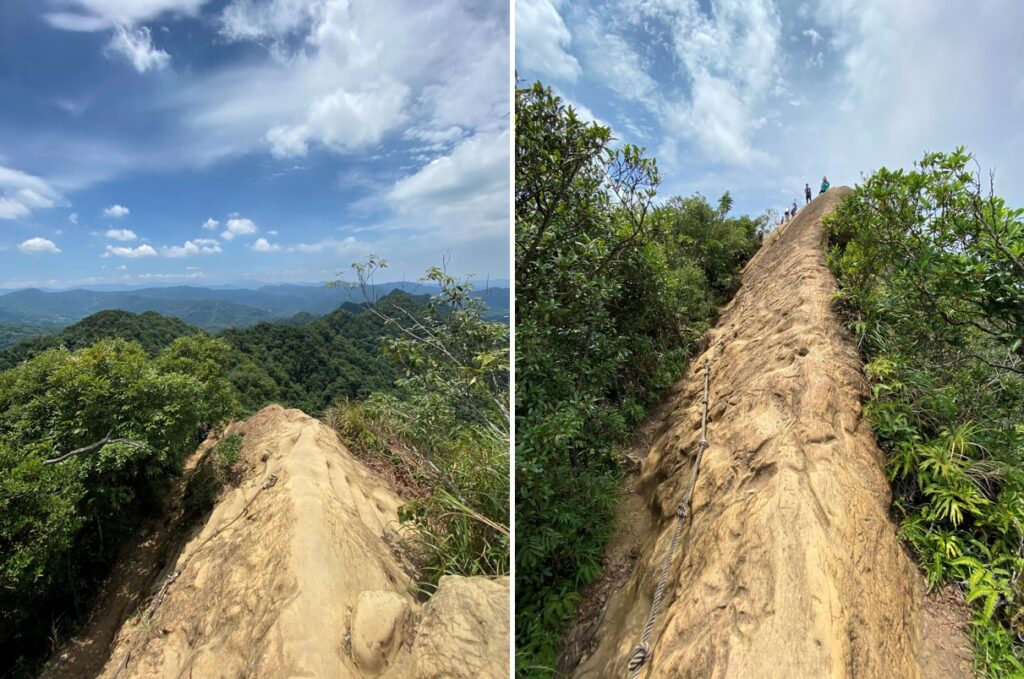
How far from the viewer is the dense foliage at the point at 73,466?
476cm

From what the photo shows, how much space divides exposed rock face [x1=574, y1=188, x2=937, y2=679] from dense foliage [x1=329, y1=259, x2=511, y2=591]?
3.05ft

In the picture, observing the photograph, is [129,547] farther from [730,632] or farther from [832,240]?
[832,240]

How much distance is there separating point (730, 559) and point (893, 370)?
203 cm

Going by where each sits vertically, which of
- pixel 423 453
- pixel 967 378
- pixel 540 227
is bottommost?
pixel 423 453

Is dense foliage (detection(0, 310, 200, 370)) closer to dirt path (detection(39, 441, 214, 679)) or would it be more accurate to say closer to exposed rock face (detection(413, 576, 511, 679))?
dirt path (detection(39, 441, 214, 679))

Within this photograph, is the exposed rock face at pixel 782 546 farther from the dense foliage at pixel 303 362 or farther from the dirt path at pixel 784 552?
the dense foliage at pixel 303 362

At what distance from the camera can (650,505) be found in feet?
13.4

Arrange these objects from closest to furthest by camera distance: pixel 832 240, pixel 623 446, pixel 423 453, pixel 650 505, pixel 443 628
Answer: pixel 443 628
pixel 423 453
pixel 650 505
pixel 623 446
pixel 832 240

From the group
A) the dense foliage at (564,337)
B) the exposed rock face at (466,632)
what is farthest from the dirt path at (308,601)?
the dense foliage at (564,337)

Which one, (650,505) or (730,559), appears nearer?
(730,559)

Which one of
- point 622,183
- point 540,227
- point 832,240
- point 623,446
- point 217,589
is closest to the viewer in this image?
point 540,227

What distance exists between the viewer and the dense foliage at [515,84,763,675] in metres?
2.29

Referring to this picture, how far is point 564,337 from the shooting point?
298 cm

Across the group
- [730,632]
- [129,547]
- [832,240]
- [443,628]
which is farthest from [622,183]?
[129,547]
